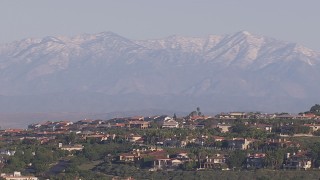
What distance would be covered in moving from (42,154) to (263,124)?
70.7 feet

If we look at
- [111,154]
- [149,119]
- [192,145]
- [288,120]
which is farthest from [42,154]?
[149,119]

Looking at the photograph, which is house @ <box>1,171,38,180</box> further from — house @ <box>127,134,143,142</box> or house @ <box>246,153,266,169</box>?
house @ <box>127,134,143,142</box>

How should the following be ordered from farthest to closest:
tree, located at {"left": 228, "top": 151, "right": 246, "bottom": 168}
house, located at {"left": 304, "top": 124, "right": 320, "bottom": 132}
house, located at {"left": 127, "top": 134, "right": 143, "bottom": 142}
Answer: house, located at {"left": 127, "top": 134, "right": 143, "bottom": 142}
house, located at {"left": 304, "top": 124, "right": 320, "bottom": 132}
tree, located at {"left": 228, "top": 151, "right": 246, "bottom": 168}

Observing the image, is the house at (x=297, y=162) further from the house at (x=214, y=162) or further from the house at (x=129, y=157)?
the house at (x=129, y=157)

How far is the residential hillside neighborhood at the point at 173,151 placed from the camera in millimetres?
72625

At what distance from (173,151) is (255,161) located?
7554mm

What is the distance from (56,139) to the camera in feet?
306

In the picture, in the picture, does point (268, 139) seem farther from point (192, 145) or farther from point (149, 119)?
point (149, 119)

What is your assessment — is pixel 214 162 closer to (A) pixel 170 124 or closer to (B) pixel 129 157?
(B) pixel 129 157

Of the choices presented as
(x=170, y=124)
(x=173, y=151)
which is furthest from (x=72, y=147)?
(x=170, y=124)

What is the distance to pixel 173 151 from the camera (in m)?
81.6

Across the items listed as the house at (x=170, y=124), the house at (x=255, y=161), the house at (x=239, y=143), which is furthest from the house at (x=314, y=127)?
the house at (x=170, y=124)

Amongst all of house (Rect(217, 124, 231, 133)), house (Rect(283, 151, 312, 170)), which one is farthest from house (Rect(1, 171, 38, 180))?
house (Rect(217, 124, 231, 133))

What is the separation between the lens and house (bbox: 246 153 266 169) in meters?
73.8
